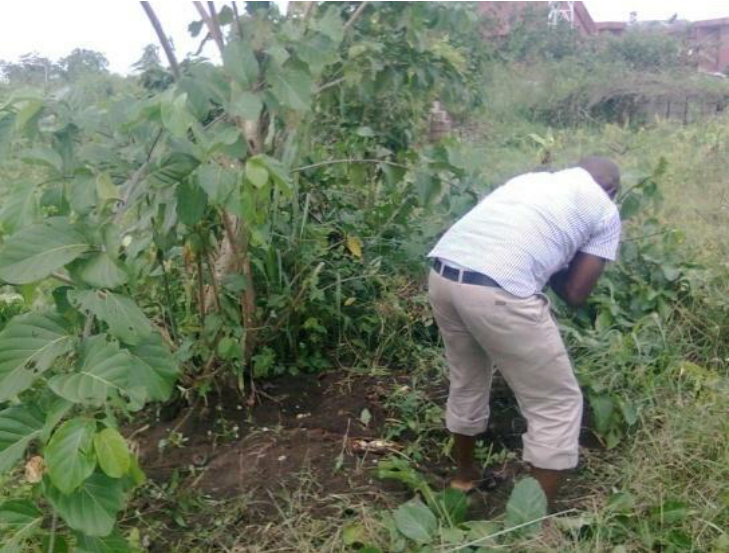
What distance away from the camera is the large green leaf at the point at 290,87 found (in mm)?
2314

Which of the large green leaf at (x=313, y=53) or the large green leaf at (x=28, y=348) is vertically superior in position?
the large green leaf at (x=313, y=53)

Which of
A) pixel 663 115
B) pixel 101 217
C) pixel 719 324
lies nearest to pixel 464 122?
pixel 663 115

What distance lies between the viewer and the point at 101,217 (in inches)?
78.4

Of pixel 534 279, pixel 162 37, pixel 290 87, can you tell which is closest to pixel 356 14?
pixel 162 37

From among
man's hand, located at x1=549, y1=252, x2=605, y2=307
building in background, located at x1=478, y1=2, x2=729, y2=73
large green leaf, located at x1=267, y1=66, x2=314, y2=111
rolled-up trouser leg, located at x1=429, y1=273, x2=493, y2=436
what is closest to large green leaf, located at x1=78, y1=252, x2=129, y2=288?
large green leaf, located at x1=267, y1=66, x2=314, y2=111

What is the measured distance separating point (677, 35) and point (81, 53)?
521 inches

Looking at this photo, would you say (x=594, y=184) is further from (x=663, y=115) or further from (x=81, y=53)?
(x=81, y=53)

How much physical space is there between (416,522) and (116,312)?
123cm

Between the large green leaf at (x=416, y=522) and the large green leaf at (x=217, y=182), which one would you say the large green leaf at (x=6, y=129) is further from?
the large green leaf at (x=416, y=522)

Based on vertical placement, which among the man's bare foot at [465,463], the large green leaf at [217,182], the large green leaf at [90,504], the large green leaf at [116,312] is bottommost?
the man's bare foot at [465,463]

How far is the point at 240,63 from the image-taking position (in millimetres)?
2254

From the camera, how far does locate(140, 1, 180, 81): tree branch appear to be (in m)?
2.78

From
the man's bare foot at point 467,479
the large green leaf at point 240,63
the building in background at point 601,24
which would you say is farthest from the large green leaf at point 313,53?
the building in background at point 601,24

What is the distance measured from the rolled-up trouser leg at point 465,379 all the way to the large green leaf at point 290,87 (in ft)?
2.84
